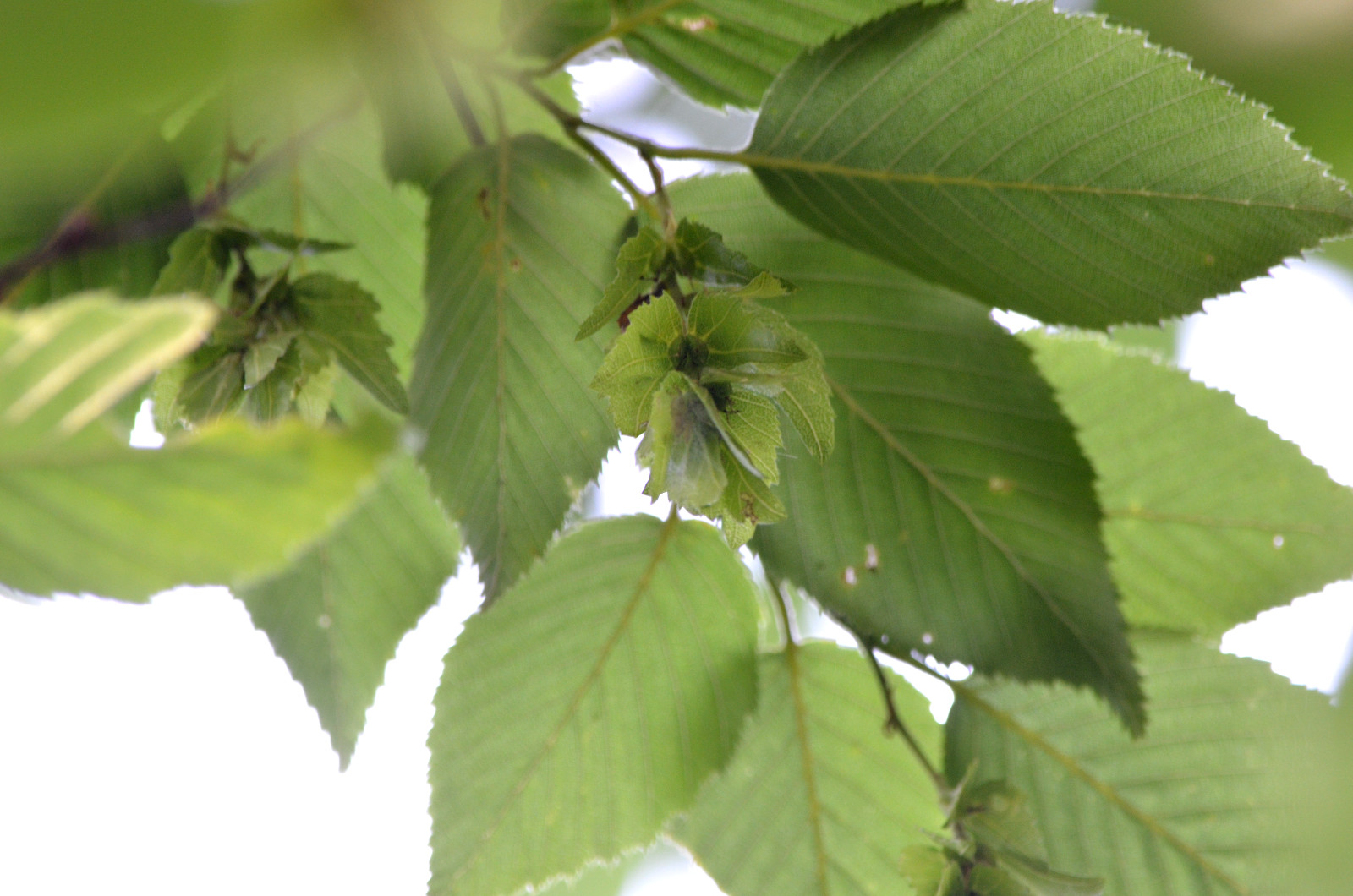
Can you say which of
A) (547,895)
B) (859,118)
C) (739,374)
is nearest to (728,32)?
(859,118)

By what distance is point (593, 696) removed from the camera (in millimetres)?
596

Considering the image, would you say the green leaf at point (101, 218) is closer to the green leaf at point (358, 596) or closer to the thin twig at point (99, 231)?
the thin twig at point (99, 231)

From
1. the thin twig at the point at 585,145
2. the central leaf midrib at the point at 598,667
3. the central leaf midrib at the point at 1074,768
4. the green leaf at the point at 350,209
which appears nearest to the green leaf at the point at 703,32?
the thin twig at the point at 585,145

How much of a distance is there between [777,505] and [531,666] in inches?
8.5

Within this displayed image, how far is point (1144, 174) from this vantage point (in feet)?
1.44

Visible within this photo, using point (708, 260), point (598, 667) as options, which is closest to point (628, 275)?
point (708, 260)

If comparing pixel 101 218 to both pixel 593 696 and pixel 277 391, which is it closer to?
pixel 277 391

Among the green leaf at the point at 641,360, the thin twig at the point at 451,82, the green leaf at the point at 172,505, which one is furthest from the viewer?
the thin twig at the point at 451,82

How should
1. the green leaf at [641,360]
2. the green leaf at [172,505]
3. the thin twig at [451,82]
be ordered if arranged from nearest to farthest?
the green leaf at [172,505], the green leaf at [641,360], the thin twig at [451,82]

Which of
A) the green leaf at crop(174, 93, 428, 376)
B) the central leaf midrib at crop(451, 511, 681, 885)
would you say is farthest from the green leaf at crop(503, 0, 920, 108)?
the central leaf midrib at crop(451, 511, 681, 885)

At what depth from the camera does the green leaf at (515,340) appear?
0.50 m

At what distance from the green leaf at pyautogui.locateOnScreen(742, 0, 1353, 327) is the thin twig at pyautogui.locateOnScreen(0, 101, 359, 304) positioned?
30 cm

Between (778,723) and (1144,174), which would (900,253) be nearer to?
(1144,174)

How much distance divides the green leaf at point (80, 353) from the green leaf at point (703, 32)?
374 millimetres
